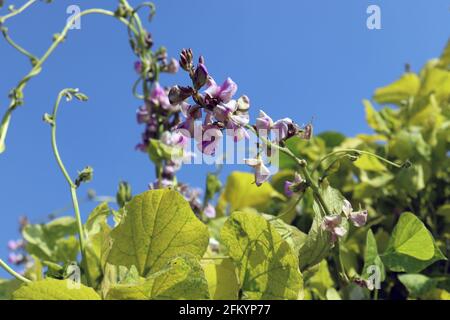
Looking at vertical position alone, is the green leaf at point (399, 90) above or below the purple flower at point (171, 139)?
above

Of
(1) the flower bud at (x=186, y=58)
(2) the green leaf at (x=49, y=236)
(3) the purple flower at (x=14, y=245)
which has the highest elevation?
(1) the flower bud at (x=186, y=58)

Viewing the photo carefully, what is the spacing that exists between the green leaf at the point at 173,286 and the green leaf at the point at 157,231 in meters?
0.06

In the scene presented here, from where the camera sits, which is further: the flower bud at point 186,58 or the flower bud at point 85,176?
the flower bud at point 85,176

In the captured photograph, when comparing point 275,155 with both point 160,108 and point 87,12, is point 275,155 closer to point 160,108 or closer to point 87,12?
point 160,108

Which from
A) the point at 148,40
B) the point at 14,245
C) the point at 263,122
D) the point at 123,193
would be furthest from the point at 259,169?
the point at 14,245

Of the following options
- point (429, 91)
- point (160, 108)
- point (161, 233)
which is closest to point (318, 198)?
point (161, 233)

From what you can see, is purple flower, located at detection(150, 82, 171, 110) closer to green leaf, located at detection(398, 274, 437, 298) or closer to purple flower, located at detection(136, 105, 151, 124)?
purple flower, located at detection(136, 105, 151, 124)

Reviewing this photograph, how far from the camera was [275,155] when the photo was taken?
0.57 m

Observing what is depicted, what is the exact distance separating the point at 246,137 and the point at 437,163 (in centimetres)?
92

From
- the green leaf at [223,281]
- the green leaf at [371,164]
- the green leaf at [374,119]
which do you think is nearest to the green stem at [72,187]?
the green leaf at [223,281]

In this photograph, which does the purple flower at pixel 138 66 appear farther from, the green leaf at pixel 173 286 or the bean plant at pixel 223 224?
the green leaf at pixel 173 286

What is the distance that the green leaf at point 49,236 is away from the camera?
0.96 metres

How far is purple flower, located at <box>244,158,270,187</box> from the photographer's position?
0.56 metres

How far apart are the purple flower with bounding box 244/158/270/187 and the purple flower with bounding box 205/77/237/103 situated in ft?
0.21
